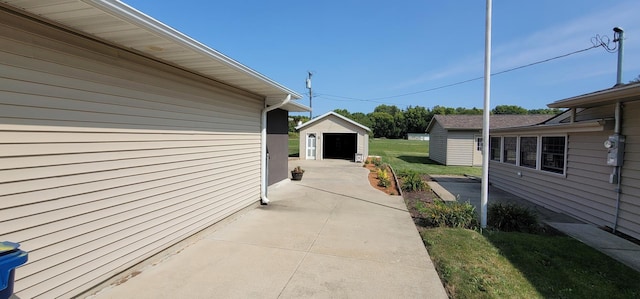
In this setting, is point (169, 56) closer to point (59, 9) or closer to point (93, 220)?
point (59, 9)

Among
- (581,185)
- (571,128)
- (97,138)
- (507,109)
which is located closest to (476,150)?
(571,128)

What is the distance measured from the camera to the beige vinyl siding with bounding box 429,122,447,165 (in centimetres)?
2055

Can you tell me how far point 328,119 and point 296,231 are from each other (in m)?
16.3

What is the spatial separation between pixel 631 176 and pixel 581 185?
1.45 meters

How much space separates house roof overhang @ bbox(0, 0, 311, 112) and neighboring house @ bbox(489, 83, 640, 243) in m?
6.29

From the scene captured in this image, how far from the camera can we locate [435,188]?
34.7 feet

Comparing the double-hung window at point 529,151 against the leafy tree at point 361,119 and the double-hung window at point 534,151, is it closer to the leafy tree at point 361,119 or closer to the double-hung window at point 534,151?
the double-hung window at point 534,151

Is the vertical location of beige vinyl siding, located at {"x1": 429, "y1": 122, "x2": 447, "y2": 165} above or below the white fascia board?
below

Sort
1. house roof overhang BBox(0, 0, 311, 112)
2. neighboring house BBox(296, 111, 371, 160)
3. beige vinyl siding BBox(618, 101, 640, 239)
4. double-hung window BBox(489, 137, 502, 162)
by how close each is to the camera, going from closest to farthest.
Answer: house roof overhang BBox(0, 0, 311, 112) < beige vinyl siding BBox(618, 101, 640, 239) < double-hung window BBox(489, 137, 502, 162) < neighboring house BBox(296, 111, 371, 160)

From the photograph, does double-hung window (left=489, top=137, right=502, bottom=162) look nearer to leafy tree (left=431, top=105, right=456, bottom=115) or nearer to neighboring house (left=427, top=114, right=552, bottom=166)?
neighboring house (left=427, top=114, right=552, bottom=166)

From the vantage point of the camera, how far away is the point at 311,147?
21.8 m

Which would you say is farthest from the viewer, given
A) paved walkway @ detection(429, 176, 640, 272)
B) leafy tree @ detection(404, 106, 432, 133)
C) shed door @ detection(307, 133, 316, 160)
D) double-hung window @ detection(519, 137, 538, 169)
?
leafy tree @ detection(404, 106, 432, 133)

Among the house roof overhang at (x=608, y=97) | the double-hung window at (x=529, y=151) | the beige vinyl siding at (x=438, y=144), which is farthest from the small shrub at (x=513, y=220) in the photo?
the beige vinyl siding at (x=438, y=144)

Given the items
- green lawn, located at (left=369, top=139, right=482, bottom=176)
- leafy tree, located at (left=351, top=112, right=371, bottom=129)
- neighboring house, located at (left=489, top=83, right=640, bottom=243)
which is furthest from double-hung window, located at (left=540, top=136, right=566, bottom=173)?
leafy tree, located at (left=351, top=112, right=371, bottom=129)
